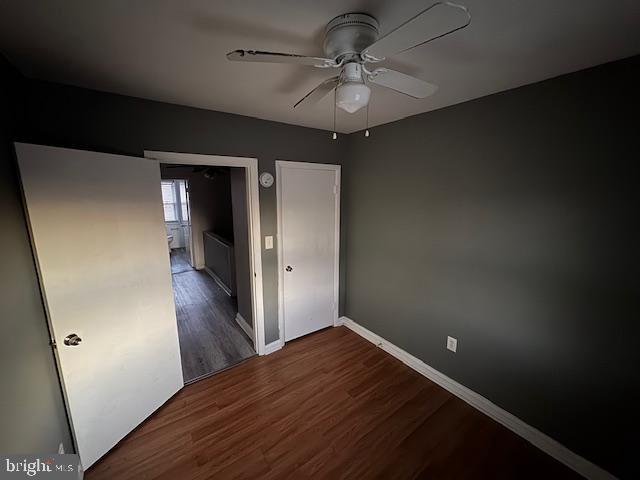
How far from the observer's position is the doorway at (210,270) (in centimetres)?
284

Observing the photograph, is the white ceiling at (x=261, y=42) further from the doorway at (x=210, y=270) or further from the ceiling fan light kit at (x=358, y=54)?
the doorway at (x=210, y=270)

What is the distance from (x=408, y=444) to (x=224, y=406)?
57.6 inches

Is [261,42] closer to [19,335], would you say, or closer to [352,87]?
[352,87]

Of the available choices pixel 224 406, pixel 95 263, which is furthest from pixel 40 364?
pixel 224 406

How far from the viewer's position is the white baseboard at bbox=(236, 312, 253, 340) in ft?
10.1

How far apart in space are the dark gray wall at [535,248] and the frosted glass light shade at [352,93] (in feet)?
4.31

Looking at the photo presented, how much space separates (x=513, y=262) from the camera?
1.87 meters

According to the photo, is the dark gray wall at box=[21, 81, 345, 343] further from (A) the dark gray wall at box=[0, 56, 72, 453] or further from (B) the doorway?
(B) the doorway

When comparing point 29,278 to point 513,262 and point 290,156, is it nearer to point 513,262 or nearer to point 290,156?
point 290,156

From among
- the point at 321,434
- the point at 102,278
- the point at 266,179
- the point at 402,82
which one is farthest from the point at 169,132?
the point at 321,434

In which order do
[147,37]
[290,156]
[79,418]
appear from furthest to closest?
1. [290,156]
2. [79,418]
3. [147,37]

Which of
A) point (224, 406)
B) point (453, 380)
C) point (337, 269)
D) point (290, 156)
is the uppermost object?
point (290, 156)

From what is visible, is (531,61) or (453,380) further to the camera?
(453,380)

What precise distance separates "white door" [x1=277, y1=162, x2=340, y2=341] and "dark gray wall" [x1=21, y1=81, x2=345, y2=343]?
121mm
